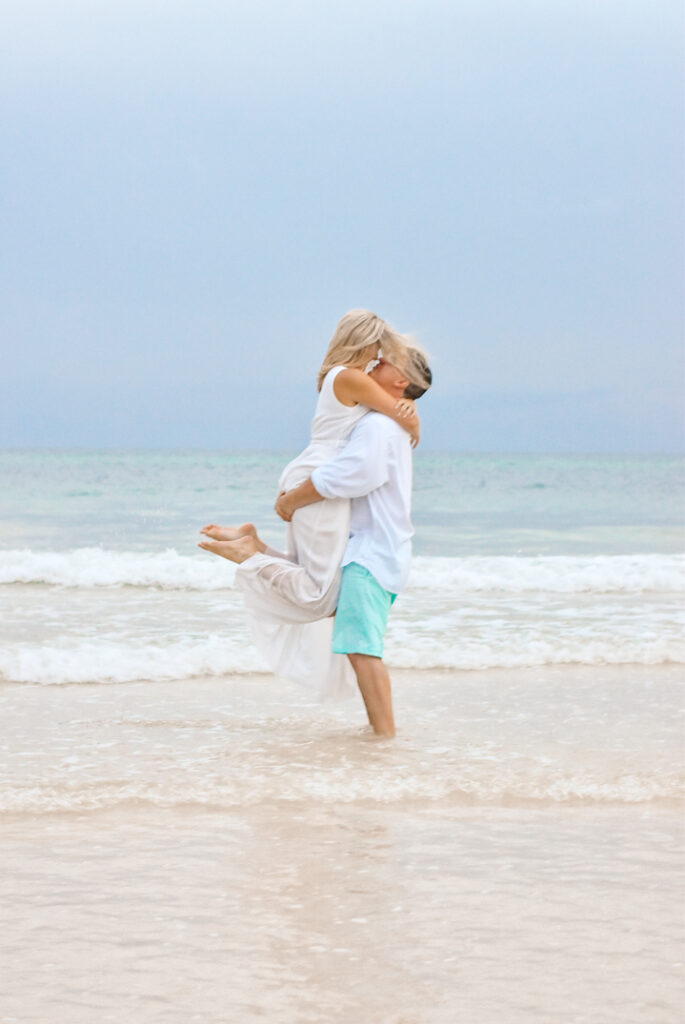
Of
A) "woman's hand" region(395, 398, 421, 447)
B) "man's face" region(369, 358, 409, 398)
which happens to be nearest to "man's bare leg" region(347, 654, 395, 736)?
"woman's hand" region(395, 398, 421, 447)

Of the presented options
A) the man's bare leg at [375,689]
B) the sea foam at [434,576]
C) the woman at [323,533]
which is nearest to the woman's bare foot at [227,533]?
the woman at [323,533]

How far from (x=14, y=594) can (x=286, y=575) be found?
6639mm

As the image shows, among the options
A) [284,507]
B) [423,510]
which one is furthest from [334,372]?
[423,510]

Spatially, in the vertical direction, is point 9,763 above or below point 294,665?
below

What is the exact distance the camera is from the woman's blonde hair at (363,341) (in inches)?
189

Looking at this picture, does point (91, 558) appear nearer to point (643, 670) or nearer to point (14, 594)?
point (14, 594)

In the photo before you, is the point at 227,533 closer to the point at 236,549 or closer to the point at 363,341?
the point at 236,549

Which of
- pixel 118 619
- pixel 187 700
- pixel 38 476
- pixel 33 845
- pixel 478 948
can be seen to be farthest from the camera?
pixel 38 476

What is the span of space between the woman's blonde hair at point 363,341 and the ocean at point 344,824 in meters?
1.75

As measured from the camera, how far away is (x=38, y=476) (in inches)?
1379

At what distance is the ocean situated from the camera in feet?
8.48

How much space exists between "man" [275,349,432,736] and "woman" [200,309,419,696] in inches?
2.3

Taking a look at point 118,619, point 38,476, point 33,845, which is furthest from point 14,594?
point 38,476

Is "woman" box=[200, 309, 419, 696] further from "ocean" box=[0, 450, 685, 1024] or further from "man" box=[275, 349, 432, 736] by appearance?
"ocean" box=[0, 450, 685, 1024]
